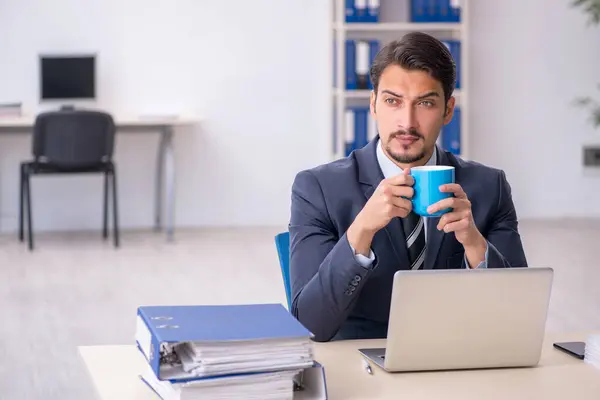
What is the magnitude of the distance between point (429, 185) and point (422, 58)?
0.38 metres

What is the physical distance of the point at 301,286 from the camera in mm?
1789

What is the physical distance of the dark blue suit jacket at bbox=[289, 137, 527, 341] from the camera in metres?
1.71

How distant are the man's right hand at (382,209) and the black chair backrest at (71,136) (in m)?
4.45

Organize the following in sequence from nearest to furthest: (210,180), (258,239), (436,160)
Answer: (436,160)
(258,239)
(210,180)

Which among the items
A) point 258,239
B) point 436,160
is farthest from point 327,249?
point 258,239

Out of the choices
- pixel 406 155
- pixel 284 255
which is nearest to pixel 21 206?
pixel 284 255

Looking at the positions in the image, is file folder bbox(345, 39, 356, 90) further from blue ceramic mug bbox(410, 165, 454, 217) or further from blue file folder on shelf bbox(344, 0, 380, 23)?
blue ceramic mug bbox(410, 165, 454, 217)

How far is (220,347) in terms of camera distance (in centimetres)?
125

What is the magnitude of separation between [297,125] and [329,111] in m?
0.28

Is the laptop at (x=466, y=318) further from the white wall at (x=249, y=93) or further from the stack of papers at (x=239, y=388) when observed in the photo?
the white wall at (x=249, y=93)

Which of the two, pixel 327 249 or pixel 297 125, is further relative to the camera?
pixel 297 125

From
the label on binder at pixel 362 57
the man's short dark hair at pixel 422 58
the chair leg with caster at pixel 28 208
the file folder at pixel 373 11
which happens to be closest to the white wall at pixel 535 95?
the file folder at pixel 373 11

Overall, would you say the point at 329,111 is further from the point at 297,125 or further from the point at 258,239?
the point at 258,239

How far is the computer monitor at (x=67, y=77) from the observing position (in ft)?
20.9
